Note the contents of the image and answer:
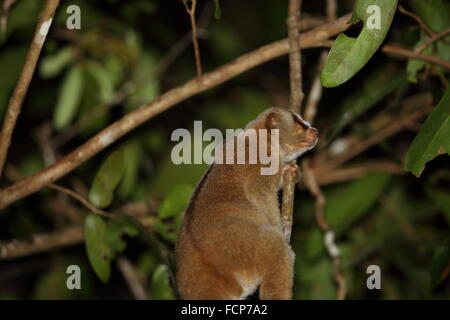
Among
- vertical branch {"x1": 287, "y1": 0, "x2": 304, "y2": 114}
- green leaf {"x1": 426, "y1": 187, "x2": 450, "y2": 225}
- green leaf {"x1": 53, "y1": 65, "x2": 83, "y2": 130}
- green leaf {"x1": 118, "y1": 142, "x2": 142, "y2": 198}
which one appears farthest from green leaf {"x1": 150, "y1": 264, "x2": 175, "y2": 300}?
green leaf {"x1": 426, "y1": 187, "x2": 450, "y2": 225}

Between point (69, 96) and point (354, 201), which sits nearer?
point (354, 201)

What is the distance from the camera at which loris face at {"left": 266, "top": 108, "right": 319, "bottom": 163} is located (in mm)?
3773

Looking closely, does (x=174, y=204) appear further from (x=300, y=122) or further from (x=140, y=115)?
(x=300, y=122)

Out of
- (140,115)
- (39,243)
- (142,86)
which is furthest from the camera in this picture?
(142,86)

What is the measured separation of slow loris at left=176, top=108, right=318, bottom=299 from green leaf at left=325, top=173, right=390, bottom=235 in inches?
70.1

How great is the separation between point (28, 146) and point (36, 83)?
109 cm

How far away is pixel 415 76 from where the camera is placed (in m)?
4.40

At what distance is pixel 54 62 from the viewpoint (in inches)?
221

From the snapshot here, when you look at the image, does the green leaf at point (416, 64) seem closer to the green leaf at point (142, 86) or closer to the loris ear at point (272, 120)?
the loris ear at point (272, 120)

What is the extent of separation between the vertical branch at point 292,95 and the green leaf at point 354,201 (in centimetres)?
150

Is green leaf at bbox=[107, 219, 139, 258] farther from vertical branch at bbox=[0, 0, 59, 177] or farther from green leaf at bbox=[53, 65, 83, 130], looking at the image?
green leaf at bbox=[53, 65, 83, 130]

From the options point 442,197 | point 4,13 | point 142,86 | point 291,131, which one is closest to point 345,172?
point 442,197

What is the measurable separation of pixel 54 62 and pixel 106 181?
6.66ft
